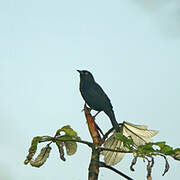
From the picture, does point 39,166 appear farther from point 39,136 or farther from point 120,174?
point 120,174

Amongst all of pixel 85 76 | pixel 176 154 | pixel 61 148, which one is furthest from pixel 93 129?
pixel 85 76

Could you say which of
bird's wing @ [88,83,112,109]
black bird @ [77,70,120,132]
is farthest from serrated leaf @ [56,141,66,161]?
bird's wing @ [88,83,112,109]

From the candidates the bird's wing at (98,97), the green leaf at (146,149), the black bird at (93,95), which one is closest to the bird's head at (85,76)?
the black bird at (93,95)

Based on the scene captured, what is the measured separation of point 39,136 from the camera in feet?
11.0

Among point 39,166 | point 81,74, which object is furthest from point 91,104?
point 39,166

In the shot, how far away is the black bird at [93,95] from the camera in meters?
6.82

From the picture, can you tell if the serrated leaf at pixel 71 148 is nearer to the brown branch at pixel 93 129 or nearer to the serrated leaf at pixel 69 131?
the serrated leaf at pixel 69 131

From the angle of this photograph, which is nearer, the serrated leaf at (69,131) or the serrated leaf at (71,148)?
the serrated leaf at (69,131)

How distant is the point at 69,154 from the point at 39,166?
40 centimetres

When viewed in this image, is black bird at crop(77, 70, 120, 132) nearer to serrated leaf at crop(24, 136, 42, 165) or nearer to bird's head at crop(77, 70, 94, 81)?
bird's head at crop(77, 70, 94, 81)

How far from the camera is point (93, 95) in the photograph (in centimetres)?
723

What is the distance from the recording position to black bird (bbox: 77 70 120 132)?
6.82 m

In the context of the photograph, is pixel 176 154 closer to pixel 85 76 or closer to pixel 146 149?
pixel 146 149

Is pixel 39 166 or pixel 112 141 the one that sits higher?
pixel 112 141
